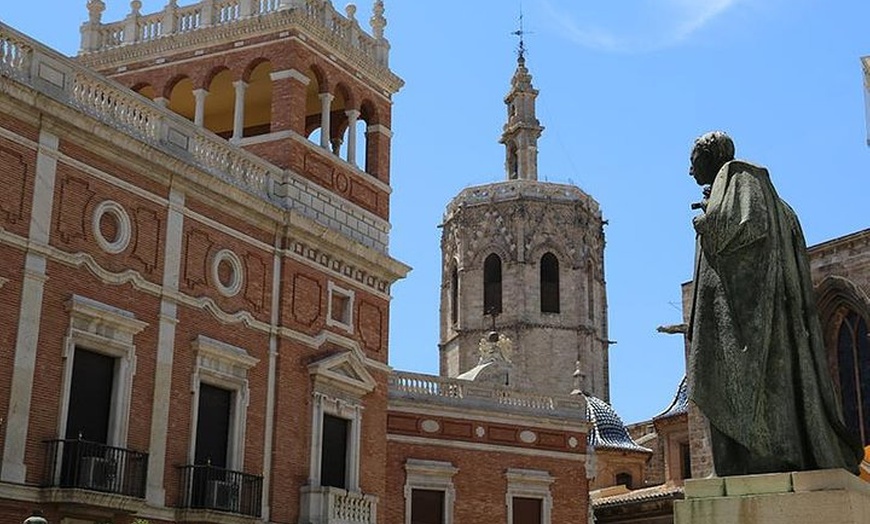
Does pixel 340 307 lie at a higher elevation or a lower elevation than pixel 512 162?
lower

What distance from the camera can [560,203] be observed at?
71188 mm

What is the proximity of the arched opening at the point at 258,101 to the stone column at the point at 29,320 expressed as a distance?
8.97m

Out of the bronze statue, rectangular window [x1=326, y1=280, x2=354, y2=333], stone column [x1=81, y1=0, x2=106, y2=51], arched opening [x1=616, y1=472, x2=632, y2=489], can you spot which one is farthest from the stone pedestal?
arched opening [x1=616, y1=472, x2=632, y2=489]

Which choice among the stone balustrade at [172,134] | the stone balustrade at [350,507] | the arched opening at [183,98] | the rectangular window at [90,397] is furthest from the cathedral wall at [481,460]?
the rectangular window at [90,397]

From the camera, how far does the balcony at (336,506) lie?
2611 centimetres

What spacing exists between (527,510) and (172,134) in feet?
49.7

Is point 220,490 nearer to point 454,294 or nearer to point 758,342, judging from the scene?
point 758,342

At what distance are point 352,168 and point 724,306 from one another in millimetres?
22302

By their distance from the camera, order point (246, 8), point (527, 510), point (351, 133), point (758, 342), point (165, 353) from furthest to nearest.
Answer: point (527, 510)
point (351, 133)
point (246, 8)
point (165, 353)
point (758, 342)

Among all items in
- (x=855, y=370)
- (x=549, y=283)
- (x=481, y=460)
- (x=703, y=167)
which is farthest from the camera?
(x=549, y=283)

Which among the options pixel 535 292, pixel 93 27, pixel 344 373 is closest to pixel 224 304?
pixel 344 373

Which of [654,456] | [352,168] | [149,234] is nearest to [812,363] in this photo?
[149,234]

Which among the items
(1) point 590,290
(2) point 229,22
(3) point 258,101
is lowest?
(3) point 258,101

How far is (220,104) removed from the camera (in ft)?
106
